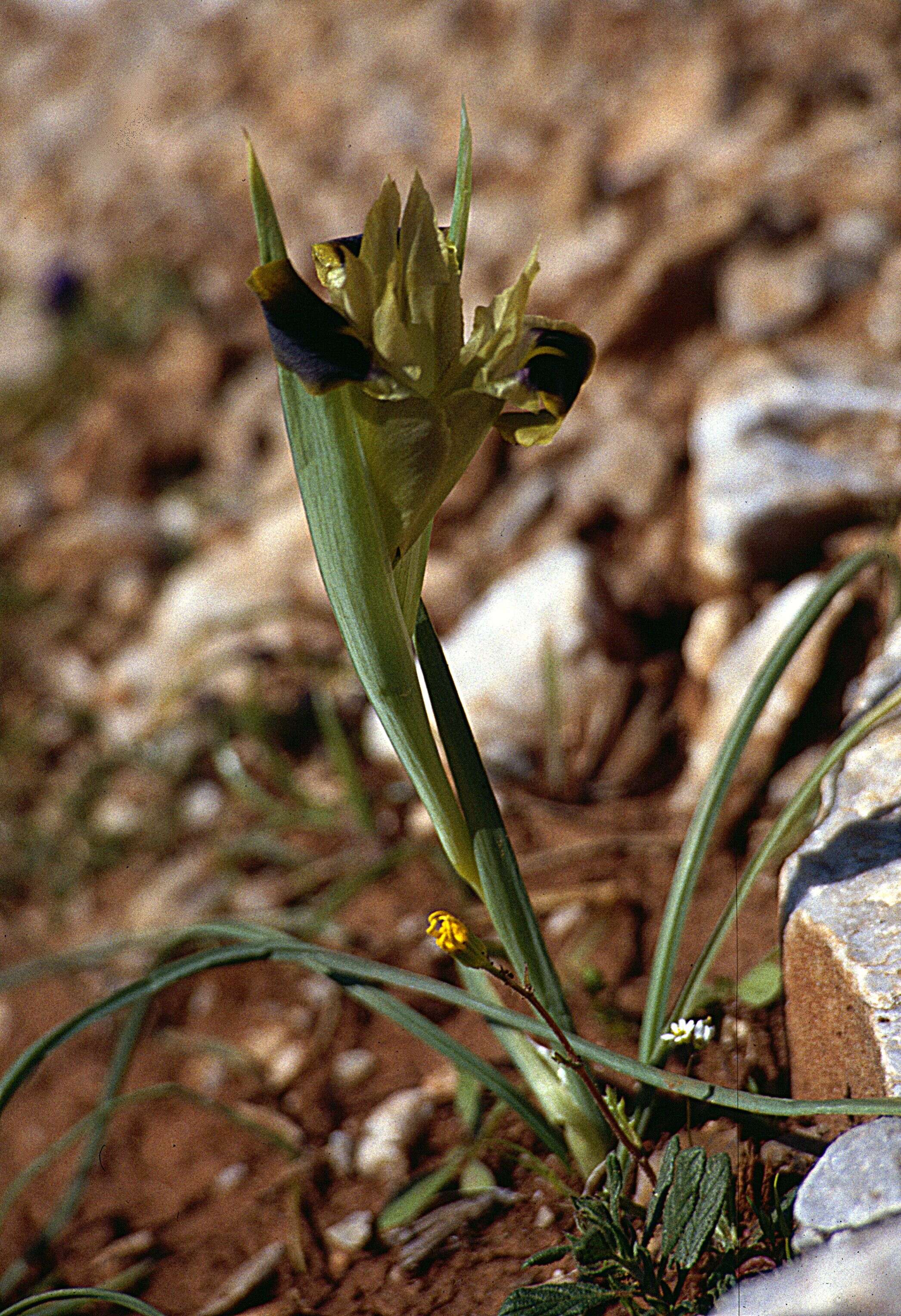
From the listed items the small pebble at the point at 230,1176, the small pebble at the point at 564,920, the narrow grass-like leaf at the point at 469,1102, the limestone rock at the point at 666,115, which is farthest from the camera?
the limestone rock at the point at 666,115

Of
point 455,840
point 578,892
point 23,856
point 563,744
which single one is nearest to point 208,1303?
point 455,840

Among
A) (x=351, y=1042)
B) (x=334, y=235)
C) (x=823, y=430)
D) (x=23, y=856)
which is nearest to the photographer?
(x=351, y=1042)

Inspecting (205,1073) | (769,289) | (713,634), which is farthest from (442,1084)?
(769,289)

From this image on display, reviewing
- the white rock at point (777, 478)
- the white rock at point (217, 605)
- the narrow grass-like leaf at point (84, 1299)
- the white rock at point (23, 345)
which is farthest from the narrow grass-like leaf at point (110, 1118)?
the white rock at point (23, 345)

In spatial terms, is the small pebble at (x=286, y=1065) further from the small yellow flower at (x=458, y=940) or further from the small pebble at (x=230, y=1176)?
the small yellow flower at (x=458, y=940)

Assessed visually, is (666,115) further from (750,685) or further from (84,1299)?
(84,1299)

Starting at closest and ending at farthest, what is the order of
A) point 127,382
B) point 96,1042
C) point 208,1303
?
point 208,1303 → point 96,1042 → point 127,382

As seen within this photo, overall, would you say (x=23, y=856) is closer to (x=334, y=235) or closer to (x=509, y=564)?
(x=509, y=564)
